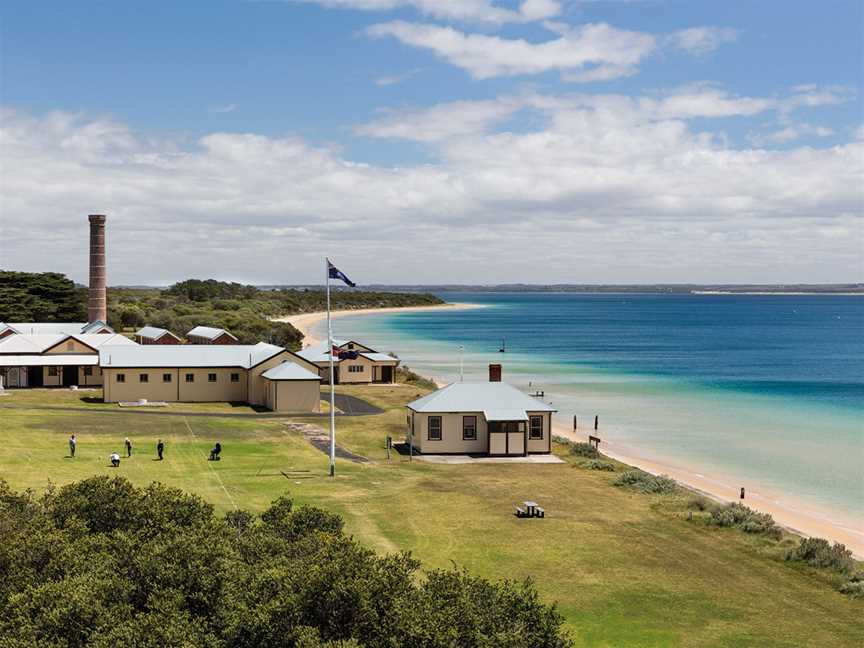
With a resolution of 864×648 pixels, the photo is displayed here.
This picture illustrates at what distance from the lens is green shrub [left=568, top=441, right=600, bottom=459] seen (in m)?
45.4

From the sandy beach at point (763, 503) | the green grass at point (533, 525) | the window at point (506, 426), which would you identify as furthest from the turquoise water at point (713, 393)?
the green grass at point (533, 525)

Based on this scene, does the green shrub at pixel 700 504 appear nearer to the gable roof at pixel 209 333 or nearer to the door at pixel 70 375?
the door at pixel 70 375

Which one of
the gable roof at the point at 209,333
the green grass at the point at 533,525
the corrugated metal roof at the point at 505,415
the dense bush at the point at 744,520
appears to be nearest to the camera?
the green grass at the point at 533,525

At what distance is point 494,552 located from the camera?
27.8m

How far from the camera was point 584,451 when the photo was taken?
4597 centimetres

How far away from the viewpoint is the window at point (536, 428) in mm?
45062

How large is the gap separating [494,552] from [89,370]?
1965 inches

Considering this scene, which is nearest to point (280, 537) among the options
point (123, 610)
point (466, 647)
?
point (123, 610)

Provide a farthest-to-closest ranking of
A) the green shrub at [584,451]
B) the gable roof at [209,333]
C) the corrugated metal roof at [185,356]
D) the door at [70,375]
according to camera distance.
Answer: the gable roof at [209,333] < the door at [70,375] < the corrugated metal roof at [185,356] < the green shrub at [584,451]

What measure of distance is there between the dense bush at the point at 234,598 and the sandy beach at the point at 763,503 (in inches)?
860

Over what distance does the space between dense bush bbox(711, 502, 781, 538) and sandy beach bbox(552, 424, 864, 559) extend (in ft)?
6.59

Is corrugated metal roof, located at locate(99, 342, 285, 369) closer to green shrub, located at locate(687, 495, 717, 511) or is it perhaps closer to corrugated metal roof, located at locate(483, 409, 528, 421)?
corrugated metal roof, located at locate(483, 409, 528, 421)

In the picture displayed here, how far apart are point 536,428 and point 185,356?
30.4m

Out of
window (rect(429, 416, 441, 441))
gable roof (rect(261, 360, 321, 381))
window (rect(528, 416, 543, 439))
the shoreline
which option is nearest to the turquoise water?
the shoreline
